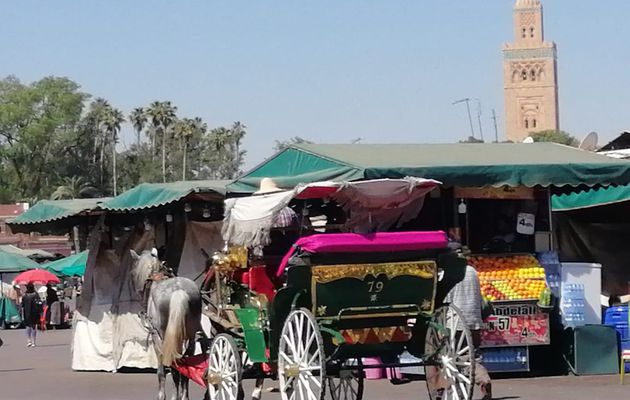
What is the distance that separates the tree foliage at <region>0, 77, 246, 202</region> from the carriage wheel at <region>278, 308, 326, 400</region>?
3053 inches

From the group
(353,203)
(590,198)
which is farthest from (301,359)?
(590,198)

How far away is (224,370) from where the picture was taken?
11438 millimetres

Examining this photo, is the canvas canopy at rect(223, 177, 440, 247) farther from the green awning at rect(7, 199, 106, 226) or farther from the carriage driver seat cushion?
the green awning at rect(7, 199, 106, 226)

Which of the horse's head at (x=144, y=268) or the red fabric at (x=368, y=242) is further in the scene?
the horse's head at (x=144, y=268)

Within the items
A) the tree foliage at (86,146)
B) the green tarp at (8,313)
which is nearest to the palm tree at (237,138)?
the tree foliage at (86,146)

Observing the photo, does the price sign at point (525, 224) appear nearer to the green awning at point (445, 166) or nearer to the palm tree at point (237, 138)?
the green awning at point (445, 166)

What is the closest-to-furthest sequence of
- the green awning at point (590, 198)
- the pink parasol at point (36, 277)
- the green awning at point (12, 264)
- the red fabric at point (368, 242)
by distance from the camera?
the red fabric at point (368, 242), the green awning at point (590, 198), the pink parasol at point (36, 277), the green awning at point (12, 264)

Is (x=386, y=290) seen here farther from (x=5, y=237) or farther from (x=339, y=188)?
(x=5, y=237)

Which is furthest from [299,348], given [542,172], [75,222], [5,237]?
[5,237]

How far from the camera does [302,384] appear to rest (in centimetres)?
988

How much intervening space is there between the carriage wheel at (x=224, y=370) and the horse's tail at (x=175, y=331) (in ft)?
3.20

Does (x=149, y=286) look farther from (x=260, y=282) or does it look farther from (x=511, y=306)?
(x=511, y=306)

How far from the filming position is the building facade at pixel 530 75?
165 meters

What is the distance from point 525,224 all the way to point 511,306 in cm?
135
